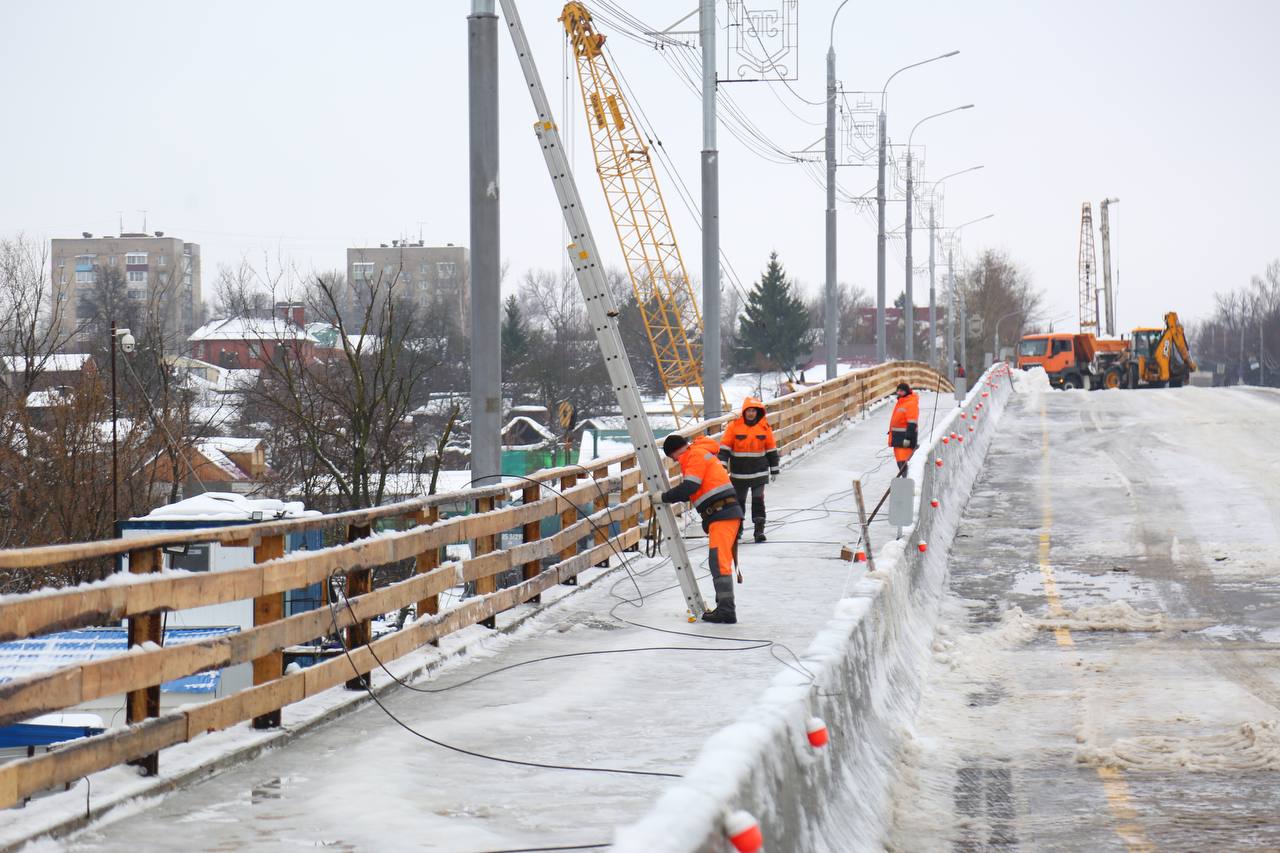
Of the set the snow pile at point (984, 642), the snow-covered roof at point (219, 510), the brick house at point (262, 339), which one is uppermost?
the brick house at point (262, 339)

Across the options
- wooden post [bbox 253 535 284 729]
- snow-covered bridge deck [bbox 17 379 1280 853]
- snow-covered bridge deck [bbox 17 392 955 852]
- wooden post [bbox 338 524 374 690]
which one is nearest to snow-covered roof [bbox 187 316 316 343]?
snow-covered bridge deck [bbox 17 379 1280 853]

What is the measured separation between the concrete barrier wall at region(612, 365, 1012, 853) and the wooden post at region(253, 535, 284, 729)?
295cm

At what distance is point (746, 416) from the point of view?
16.5 meters

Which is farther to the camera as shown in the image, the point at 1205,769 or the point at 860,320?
the point at 860,320

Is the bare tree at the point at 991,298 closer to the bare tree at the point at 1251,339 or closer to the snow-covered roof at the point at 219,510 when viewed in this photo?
the bare tree at the point at 1251,339

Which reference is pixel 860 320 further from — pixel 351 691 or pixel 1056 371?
pixel 351 691

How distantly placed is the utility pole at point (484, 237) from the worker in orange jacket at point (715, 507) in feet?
5.00

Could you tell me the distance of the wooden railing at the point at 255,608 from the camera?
226 inches

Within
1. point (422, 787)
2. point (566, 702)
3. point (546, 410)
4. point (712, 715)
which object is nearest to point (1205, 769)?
point (712, 715)

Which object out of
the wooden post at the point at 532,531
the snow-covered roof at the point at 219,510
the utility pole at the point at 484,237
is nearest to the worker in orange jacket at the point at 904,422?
the snow-covered roof at the point at 219,510

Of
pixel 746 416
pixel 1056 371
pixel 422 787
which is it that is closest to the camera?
pixel 422 787

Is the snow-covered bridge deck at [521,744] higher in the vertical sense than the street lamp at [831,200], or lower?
lower

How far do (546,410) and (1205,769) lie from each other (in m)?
86.6

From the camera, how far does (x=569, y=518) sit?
14.3m
